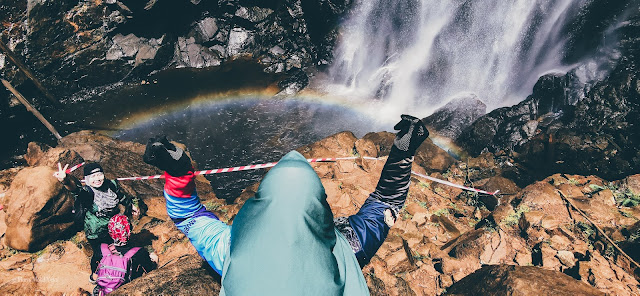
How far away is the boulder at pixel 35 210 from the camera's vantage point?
480cm

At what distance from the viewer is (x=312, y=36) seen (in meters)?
19.7

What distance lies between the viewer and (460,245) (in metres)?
5.01

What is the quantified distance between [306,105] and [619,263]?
1326cm

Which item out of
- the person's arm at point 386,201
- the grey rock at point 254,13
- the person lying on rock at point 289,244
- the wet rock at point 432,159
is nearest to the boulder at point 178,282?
the person's arm at point 386,201

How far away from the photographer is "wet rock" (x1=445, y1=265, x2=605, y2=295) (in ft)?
11.2

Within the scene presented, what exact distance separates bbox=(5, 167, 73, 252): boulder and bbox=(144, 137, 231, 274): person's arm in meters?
4.63

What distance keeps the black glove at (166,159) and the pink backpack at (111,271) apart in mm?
3063

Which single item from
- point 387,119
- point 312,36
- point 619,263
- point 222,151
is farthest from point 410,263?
point 312,36

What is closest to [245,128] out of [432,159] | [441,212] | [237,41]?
[432,159]

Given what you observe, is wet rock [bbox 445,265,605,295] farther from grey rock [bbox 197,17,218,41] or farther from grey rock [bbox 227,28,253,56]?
grey rock [bbox 197,17,218,41]

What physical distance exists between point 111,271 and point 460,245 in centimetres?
531

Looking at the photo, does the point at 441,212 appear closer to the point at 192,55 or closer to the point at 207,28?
the point at 192,55

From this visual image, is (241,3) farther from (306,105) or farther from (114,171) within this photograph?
(114,171)

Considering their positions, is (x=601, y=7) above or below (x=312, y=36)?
above
